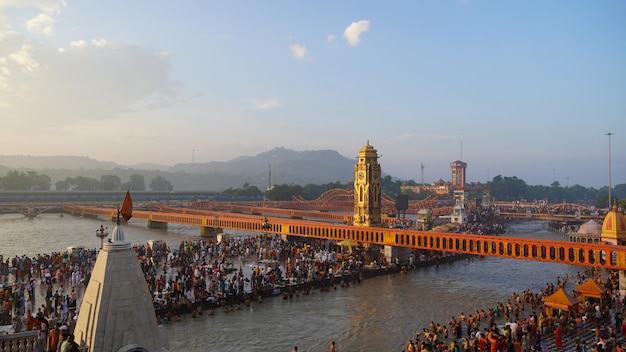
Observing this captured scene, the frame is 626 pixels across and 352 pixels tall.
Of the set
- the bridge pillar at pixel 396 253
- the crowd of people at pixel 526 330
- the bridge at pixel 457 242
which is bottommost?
the crowd of people at pixel 526 330

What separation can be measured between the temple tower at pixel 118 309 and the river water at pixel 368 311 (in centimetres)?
1393

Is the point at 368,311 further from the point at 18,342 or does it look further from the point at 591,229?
the point at 591,229

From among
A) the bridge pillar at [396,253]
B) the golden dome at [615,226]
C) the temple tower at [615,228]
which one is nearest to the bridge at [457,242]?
the bridge pillar at [396,253]

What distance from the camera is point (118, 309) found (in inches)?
426

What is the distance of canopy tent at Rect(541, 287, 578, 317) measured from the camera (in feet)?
90.1

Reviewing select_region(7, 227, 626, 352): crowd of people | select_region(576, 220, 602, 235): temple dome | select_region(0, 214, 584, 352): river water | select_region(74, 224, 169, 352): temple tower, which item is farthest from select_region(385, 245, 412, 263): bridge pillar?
select_region(74, 224, 169, 352): temple tower

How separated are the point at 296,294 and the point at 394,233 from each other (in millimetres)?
17047

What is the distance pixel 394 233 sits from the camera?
48844 millimetres

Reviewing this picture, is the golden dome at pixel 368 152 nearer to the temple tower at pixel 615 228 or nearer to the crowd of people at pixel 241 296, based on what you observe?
the crowd of people at pixel 241 296

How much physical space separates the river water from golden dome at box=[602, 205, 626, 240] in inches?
212

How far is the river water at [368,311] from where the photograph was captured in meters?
25.7

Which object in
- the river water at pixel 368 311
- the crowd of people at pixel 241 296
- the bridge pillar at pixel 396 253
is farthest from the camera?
the bridge pillar at pixel 396 253

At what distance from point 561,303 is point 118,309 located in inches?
1022

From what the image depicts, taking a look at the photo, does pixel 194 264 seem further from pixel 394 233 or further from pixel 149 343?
pixel 149 343
